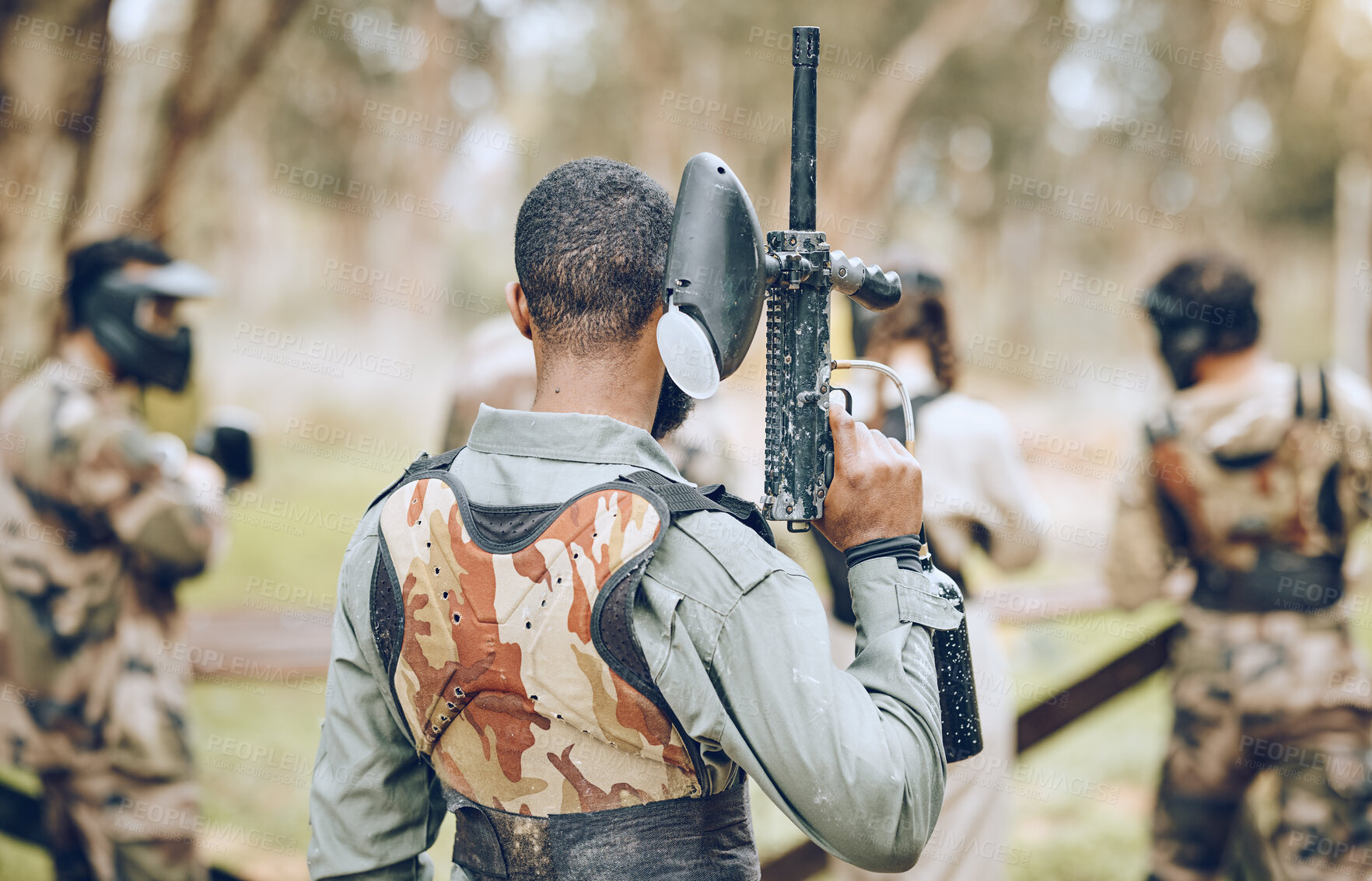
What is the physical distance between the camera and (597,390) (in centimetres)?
148

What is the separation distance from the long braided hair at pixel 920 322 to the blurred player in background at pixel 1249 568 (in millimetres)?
946

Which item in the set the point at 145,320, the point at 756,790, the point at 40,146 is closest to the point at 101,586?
the point at 145,320

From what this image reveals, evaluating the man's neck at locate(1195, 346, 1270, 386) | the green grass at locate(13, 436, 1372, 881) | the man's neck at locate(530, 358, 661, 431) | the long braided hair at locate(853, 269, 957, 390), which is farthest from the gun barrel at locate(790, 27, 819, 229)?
the man's neck at locate(1195, 346, 1270, 386)

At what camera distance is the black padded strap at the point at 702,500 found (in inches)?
54.1

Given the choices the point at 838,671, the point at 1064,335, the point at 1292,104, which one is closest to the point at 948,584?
the point at 838,671

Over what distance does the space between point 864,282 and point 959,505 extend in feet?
6.19

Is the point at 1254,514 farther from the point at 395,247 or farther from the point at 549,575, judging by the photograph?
the point at 395,247

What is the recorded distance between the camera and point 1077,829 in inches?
204

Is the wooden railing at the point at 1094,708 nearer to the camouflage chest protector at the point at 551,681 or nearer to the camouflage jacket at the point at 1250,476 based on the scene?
the camouflage jacket at the point at 1250,476

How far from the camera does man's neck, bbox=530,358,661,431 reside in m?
1.48

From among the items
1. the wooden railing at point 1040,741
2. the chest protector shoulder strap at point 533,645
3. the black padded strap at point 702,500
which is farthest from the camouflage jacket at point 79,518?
the black padded strap at point 702,500

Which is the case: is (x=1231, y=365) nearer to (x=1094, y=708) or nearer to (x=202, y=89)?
(x=1094, y=708)

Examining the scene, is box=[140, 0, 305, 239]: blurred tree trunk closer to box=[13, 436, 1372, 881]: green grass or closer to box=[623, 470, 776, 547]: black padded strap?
box=[13, 436, 1372, 881]: green grass

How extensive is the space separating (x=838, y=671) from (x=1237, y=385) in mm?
2988
